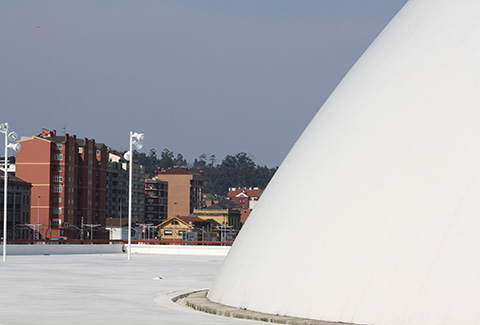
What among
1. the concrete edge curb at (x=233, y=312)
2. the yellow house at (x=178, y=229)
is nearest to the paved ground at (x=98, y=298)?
the concrete edge curb at (x=233, y=312)

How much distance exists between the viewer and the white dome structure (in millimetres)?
12836

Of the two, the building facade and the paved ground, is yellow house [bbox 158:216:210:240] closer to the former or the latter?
the building facade

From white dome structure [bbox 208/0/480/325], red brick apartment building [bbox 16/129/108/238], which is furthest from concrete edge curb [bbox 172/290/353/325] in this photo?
red brick apartment building [bbox 16/129/108/238]

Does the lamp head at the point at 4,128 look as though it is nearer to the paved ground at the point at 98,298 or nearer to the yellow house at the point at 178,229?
the paved ground at the point at 98,298

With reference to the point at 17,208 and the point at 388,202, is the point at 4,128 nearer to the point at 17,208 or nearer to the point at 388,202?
the point at 388,202

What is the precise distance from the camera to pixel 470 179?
13.1 m

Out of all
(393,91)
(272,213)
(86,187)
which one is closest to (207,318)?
(272,213)

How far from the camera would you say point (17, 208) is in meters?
154

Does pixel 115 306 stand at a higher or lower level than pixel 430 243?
lower

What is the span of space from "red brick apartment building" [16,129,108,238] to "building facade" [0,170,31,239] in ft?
31.9

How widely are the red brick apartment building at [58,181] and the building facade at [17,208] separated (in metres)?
9.71

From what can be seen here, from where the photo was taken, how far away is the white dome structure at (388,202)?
12836mm

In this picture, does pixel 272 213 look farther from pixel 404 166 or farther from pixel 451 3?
pixel 451 3

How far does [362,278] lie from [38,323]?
570 centimetres
